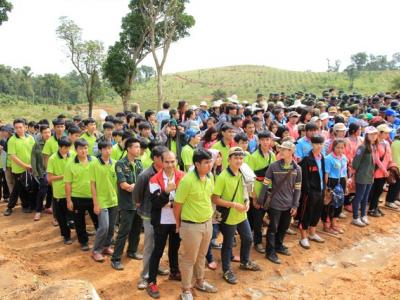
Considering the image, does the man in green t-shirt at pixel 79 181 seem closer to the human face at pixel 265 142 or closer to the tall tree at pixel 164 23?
the human face at pixel 265 142

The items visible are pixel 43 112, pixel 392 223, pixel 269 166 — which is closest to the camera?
pixel 269 166

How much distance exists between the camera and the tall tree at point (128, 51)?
18500mm

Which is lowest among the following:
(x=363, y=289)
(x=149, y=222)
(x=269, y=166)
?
(x=363, y=289)

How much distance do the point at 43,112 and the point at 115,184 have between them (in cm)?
3116

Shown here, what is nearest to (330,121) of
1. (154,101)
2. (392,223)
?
(392,223)

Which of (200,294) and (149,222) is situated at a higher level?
(149,222)

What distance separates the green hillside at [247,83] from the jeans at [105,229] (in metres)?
34.4

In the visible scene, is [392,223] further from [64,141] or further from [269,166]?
[64,141]

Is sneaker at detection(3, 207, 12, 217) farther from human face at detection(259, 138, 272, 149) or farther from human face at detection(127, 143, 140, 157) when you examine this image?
human face at detection(259, 138, 272, 149)

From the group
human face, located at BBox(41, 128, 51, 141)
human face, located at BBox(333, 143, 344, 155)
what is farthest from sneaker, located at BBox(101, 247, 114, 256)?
human face, located at BBox(333, 143, 344, 155)

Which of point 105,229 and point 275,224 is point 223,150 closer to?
point 275,224

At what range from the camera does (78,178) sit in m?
5.63

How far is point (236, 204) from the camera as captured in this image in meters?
4.70

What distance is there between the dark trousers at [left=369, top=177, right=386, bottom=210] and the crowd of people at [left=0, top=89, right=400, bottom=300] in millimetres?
25
